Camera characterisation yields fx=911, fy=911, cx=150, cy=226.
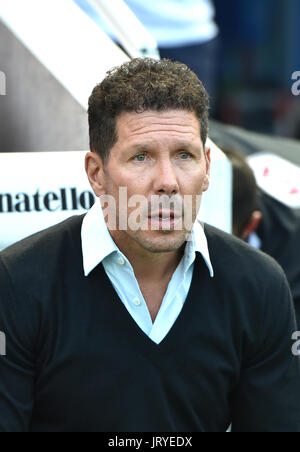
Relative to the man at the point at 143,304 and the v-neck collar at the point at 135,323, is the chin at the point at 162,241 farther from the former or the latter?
the v-neck collar at the point at 135,323

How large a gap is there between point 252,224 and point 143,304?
4.99ft

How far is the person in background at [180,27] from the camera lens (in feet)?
16.4

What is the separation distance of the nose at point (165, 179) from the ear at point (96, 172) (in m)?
0.17

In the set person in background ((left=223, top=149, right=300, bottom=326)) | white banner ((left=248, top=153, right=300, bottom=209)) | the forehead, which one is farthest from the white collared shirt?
white banner ((left=248, top=153, right=300, bottom=209))

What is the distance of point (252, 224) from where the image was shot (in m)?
3.58

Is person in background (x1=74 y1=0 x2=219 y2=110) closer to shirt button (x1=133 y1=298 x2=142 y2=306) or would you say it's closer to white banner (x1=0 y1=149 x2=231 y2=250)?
white banner (x1=0 y1=149 x2=231 y2=250)

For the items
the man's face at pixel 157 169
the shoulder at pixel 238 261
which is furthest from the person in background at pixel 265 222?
the man's face at pixel 157 169

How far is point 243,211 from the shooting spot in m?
3.48

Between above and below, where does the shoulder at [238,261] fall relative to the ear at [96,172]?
below

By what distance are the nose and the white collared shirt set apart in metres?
0.20

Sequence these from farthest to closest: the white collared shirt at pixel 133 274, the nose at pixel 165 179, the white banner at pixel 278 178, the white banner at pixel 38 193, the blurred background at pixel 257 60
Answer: the blurred background at pixel 257 60 < the white banner at pixel 278 178 < the white banner at pixel 38 193 < the white collared shirt at pixel 133 274 < the nose at pixel 165 179

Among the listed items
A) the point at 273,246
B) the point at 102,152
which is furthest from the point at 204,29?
the point at 102,152

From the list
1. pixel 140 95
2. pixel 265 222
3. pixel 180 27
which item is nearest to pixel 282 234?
pixel 265 222

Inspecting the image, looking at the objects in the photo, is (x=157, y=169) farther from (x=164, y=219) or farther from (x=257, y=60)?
(x=257, y=60)
